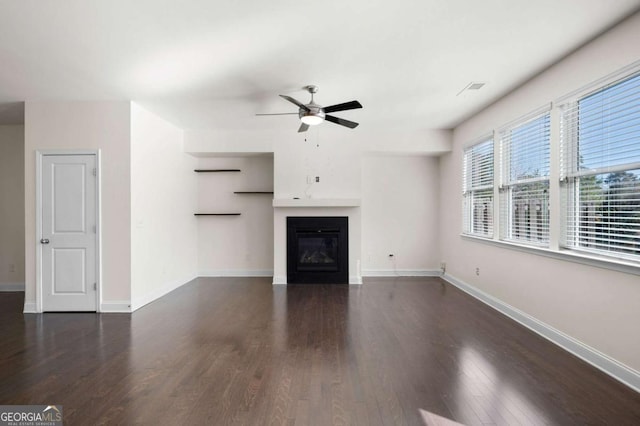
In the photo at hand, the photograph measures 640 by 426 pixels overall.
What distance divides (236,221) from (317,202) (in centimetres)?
176

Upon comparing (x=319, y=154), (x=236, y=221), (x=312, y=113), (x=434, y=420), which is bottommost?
(x=434, y=420)

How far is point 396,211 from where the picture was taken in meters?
5.79

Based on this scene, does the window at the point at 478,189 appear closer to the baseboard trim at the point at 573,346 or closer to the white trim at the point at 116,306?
the baseboard trim at the point at 573,346

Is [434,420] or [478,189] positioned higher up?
[478,189]

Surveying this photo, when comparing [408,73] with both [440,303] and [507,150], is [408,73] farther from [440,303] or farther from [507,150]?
[440,303]

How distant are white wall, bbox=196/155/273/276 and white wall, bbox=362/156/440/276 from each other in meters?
1.91

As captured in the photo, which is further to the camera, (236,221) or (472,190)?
(236,221)

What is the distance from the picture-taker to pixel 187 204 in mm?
5406

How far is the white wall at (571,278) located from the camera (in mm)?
2209

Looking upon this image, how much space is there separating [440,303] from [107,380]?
3.71 m

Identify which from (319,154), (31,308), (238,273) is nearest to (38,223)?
(31,308)

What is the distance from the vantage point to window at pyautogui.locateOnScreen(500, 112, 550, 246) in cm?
317

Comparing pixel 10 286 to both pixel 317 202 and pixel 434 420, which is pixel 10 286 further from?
pixel 434 420

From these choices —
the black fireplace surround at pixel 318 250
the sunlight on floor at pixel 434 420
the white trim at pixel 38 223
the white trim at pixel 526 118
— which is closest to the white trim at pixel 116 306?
the white trim at pixel 38 223
